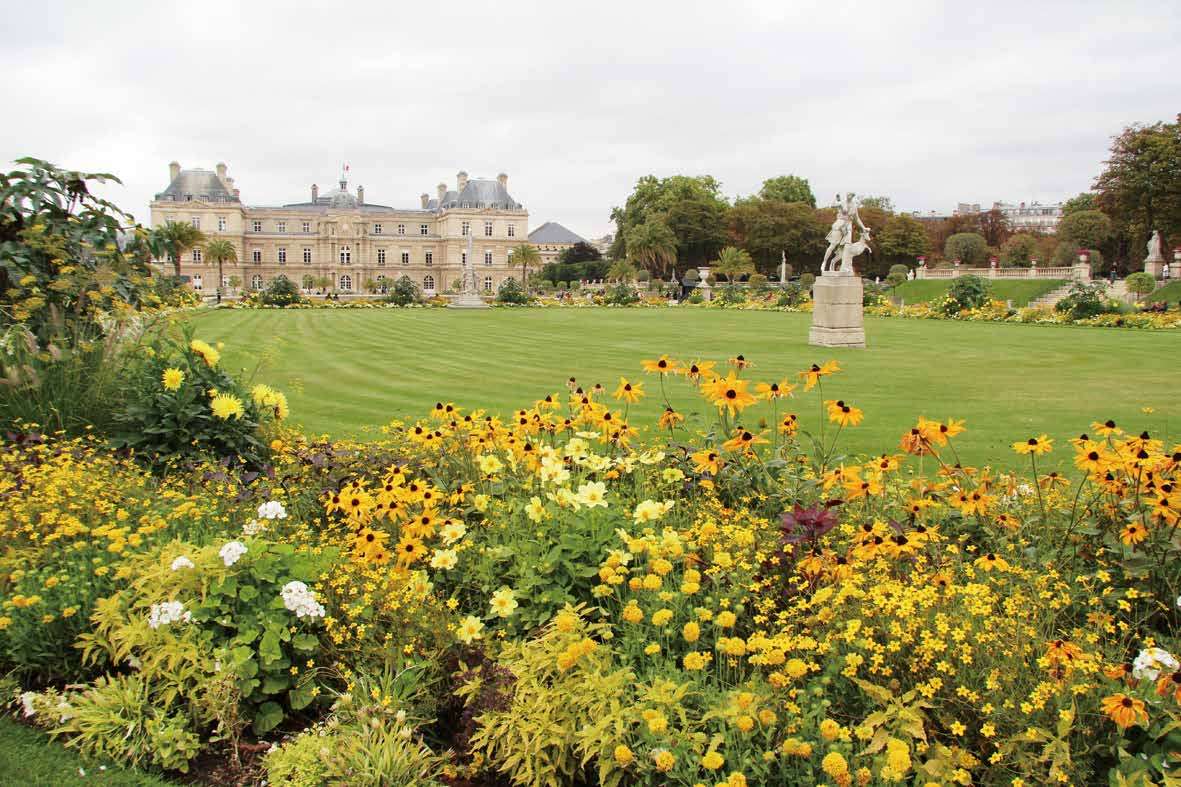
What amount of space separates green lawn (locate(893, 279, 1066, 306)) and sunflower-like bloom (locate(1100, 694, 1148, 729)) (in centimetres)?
3925

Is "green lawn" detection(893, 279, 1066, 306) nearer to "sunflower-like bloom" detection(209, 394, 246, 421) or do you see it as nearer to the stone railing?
the stone railing

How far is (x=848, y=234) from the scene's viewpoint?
65.0ft

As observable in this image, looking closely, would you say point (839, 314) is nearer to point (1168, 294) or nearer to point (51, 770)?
point (51, 770)

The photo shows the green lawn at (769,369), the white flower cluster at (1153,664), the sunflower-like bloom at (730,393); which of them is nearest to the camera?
the white flower cluster at (1153,664)

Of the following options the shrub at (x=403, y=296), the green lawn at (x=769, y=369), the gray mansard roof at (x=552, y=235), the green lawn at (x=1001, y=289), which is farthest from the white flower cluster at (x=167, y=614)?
the gray mansard roof at (x=552, y=235)

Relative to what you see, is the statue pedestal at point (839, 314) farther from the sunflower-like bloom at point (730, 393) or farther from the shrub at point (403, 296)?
the shrub at point (403, 296)

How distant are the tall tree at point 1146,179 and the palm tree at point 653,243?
104ft

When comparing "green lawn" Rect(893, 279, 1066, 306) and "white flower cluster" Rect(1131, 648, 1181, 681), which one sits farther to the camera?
"green lawn" Rect(893, 279, 1066, 306)

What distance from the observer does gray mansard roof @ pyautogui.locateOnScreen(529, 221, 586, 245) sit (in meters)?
115

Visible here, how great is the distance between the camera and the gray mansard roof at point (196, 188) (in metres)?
89.7

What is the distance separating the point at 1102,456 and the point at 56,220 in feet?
26.3

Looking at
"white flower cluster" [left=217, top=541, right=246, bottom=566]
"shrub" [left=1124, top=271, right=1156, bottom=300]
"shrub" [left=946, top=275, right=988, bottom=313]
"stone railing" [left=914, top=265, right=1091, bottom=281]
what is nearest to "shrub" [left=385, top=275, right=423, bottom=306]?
"shrub" [left=946, top=275, right=988, bottom=313]

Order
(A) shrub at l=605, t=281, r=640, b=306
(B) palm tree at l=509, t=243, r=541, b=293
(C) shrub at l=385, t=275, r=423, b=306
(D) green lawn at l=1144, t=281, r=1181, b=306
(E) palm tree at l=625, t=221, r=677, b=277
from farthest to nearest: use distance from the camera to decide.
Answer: (B) palm tree at l=509, t=243, r=541, b=293
(E) palm tree at l=625, t=221, r=677, b=277
(A) shrub at l=605, t=281, r=640, b=306
(C) shrub at l=385, t=275, r=423, b=306
(D) green lawn at l=1144, t=281, r=1181, b=306

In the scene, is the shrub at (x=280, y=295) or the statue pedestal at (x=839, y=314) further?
the shrub at (x=280, y=295)
